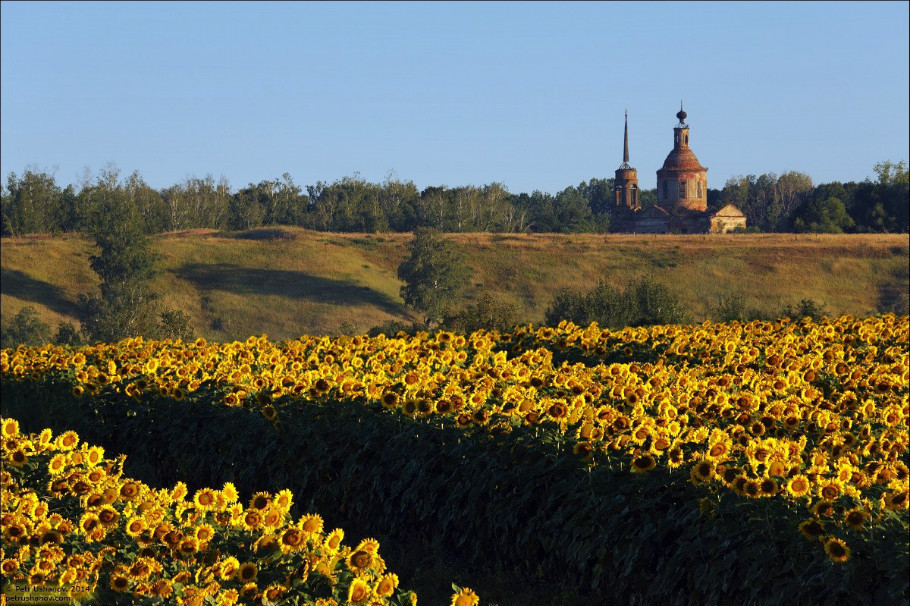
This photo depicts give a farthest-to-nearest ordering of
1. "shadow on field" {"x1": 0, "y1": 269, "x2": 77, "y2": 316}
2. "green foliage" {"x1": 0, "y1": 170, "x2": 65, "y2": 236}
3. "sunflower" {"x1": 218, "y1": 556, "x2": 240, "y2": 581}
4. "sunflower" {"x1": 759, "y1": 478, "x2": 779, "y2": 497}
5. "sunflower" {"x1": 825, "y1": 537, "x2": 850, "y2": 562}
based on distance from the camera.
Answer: "green foliage" {"x1": 0, "y1": 170, "x2": 65, "y2": 236}, "shadow on field" {"x1": 0, "y1": 269, "x2": 77, "y2": 316}, "sunflower" {"x1": 759, "y1": 478, "x2": 779, "y2": 497}, "sunflower" {"x1": 825, "y1": 537, "x2": 850, "y2": 562}, "sunflower" {"x1": 218, "y1": 556, "x2": 240, "y2": 581}

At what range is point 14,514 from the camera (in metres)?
6.36

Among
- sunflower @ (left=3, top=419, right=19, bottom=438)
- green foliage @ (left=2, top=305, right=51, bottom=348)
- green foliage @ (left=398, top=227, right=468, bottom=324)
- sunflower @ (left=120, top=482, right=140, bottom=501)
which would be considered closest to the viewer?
sunflower @ (left=120, top=482, right=140, bottom=501)

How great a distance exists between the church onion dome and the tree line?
5.52m

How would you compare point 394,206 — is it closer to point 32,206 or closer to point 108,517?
point 32,206

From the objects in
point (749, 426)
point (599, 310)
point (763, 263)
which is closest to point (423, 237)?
point (763, 263)

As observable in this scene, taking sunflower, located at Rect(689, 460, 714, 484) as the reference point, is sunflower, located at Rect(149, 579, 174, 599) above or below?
below

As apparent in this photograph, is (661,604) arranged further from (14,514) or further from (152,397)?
(152,397)

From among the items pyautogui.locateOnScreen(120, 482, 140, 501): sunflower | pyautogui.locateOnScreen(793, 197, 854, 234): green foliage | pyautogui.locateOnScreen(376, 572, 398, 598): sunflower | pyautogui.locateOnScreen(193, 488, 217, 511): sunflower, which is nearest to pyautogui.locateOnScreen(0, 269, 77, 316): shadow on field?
pyautogui.locateOnScreen(793, 197, 854, 234): green foliage

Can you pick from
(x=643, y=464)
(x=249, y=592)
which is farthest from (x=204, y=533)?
(x=643, y=464)

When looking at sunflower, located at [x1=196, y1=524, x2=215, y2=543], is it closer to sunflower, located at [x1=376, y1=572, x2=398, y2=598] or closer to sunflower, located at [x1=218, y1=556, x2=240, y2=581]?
sunflower, located at [x1=218, y1=556, x2=240, y2=581]

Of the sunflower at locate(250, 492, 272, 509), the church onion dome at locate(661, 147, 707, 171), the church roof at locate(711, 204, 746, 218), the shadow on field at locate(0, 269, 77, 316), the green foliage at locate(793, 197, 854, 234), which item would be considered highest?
the church onion dome at locate(661, 147, 707, 171)

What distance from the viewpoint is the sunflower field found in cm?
584

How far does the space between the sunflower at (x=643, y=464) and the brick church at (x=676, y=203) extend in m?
93.6

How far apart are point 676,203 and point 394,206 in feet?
100
